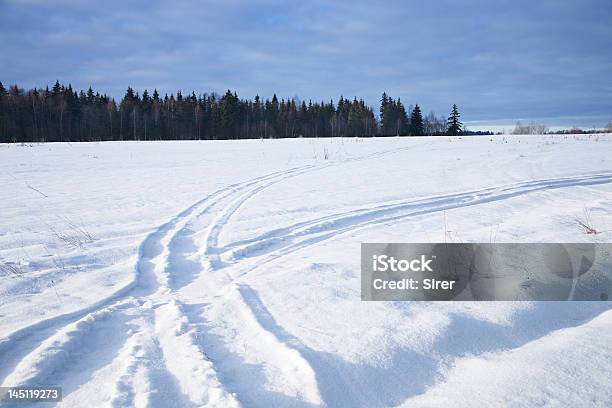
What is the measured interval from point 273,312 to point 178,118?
7168 cm

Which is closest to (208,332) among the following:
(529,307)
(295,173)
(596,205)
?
(529,307)

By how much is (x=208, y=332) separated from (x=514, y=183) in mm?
8750

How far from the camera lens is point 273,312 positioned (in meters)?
3.29

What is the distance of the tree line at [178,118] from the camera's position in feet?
196

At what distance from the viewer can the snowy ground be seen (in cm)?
226

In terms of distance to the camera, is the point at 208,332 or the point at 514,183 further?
the point at 514,183

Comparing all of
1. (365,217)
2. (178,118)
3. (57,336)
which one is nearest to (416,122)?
(178,118)

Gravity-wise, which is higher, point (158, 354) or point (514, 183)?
point (514, 183)

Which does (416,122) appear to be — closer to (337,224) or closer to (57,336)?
(337,224)

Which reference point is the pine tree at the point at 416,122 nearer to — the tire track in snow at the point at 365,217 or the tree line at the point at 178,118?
the tree line at the point at 178,118

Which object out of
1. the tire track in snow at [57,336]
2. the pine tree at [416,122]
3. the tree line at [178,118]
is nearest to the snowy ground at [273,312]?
the tire track in snow at [57,336]

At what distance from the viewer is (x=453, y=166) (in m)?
13.3

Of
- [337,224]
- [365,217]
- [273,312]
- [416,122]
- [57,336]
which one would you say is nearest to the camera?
[57,336]

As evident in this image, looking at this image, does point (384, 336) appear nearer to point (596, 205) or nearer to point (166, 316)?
point (166, 316)
